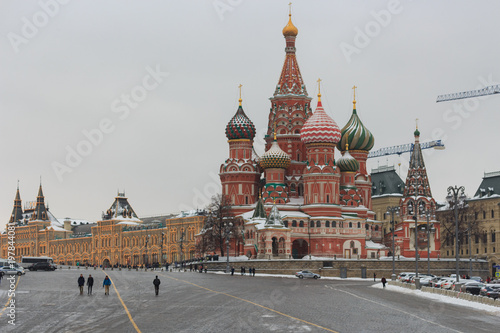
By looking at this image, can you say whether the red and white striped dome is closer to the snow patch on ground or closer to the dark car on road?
the dark car on road

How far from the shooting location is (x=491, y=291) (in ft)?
148

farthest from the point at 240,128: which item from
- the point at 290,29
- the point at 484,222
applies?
the point at 484,222

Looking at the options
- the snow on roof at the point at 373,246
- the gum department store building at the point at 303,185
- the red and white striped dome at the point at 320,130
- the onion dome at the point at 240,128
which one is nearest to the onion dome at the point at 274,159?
the gum department store building at the point at 303,185

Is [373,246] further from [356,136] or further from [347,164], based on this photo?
[356,136]

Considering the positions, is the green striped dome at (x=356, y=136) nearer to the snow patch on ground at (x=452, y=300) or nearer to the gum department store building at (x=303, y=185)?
the gum department store building at (x=303, y=185)

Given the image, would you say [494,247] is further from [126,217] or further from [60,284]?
[126,217]

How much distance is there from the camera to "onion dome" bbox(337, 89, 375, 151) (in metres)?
109

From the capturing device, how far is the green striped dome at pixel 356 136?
357 ft

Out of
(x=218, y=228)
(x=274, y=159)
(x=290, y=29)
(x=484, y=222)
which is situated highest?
(x=290, y=29)

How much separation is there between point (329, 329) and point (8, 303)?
1829 centimetres

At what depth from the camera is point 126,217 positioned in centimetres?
18688

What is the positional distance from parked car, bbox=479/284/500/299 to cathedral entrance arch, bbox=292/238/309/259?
5073cm

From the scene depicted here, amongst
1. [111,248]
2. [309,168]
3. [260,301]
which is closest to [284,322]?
[260,301]

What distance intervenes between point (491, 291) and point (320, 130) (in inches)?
2132
